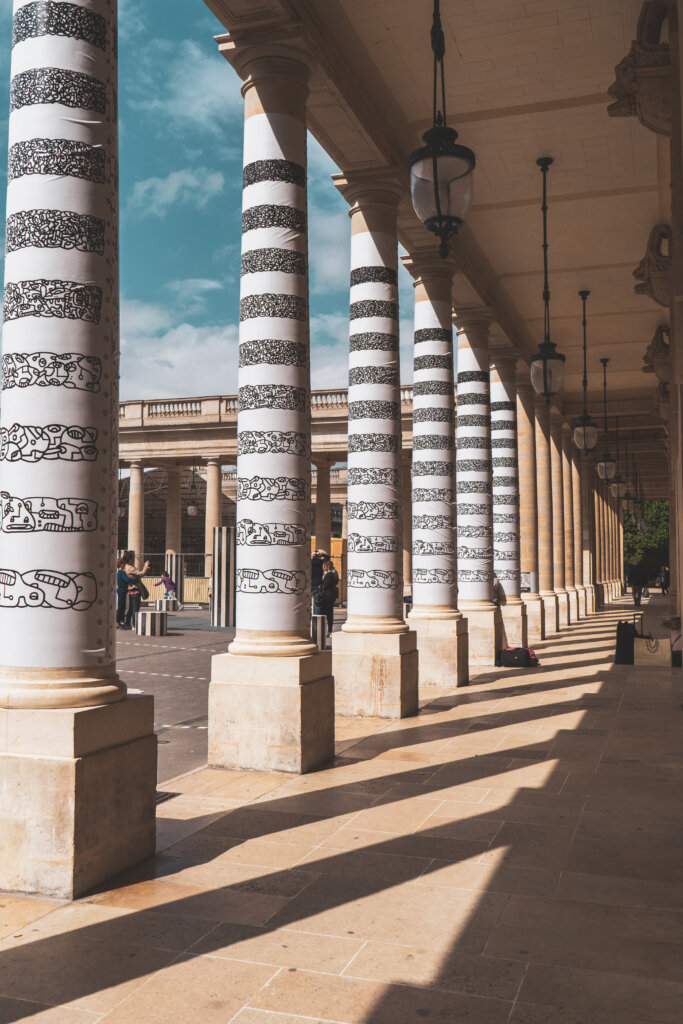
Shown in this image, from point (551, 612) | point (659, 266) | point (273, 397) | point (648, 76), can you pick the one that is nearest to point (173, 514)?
point (551, 612)

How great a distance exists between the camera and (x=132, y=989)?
379cm

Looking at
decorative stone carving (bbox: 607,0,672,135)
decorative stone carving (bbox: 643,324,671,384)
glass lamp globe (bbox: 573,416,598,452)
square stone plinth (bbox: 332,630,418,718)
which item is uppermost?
decorative stone carving (bbox: 607,0,672,135)

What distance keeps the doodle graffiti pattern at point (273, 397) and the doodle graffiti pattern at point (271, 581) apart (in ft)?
5.24

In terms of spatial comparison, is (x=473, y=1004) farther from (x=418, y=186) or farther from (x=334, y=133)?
(x=334, y=133)

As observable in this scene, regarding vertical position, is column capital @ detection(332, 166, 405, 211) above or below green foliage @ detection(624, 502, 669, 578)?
above

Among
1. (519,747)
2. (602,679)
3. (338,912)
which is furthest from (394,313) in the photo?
(338,912)

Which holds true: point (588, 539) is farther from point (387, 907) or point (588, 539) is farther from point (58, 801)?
point (58, 801)

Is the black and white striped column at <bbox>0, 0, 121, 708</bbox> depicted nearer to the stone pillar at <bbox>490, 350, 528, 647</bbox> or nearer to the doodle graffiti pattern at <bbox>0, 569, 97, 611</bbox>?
the doodle graffiti pattern at <bbox>0, 569, 97, 611</bbox>

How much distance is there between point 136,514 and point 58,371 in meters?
36.1

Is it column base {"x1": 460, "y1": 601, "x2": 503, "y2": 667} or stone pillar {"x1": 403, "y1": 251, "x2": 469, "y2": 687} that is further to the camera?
column base {"x1": 460, "y1": 601, "x2": 503, "y2": 667}

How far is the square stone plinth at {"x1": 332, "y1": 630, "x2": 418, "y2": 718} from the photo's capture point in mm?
10852

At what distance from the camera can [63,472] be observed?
5.29 m

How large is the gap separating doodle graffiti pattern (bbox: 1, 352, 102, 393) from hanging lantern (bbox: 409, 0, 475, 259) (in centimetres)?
317

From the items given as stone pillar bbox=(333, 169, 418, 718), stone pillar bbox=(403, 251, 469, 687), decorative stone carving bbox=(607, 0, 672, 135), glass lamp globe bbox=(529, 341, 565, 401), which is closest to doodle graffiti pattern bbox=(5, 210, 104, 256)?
Result: decorative stone carving bbox=(607, 0, 672, 135)
